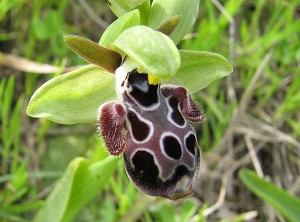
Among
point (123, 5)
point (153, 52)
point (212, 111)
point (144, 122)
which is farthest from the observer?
point (212, 111)

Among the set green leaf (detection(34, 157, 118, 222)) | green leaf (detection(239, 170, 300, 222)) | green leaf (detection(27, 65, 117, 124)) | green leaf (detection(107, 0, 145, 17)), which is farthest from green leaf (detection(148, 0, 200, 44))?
green leaf (detection(239, 170, 300, 222))

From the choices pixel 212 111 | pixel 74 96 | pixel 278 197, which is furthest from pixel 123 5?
pixel 212 111

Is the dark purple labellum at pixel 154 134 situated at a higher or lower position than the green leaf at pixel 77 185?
higher

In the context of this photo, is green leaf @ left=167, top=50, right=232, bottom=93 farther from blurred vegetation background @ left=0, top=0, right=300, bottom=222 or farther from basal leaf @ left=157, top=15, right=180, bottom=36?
blurred vegetation background @ left=0, top=0, right=300, bottom=222

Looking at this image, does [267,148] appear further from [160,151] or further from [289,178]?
[160,151]

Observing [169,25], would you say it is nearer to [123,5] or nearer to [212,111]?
[123,5]

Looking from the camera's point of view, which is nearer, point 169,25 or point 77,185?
point 169,25

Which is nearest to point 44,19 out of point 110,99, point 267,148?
point 110,99

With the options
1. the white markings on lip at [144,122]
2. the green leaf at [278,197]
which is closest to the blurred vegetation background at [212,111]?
the green leaf at [278,197]

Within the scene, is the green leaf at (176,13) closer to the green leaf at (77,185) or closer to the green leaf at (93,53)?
the green leaf at (93,53)
